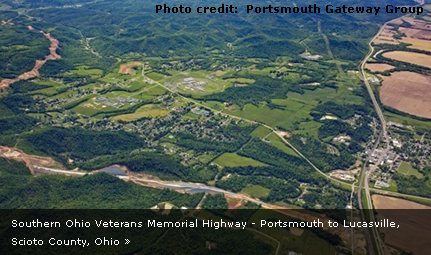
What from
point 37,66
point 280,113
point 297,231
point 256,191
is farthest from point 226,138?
point 37,66

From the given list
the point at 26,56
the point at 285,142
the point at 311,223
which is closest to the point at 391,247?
the point at 311,223

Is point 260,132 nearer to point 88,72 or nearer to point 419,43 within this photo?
point 88,72

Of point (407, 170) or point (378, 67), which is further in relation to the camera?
Answer: point (378, 67)

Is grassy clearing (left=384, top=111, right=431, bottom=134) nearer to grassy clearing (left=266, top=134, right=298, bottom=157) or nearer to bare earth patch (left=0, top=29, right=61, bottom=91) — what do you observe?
grassy clearing (left=266, top=134, right=298, bottom=157)

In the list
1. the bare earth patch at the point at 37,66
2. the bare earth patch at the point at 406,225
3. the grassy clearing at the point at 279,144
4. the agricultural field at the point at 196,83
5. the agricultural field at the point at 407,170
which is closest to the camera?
the bare earth patch at the point at 406,225

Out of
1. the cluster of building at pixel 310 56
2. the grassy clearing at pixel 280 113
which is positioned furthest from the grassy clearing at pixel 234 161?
the cluster of building at pixel 310 56

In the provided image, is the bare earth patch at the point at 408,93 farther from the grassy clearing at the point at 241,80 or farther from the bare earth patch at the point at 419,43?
the grassy clearing at the point at 241,80
